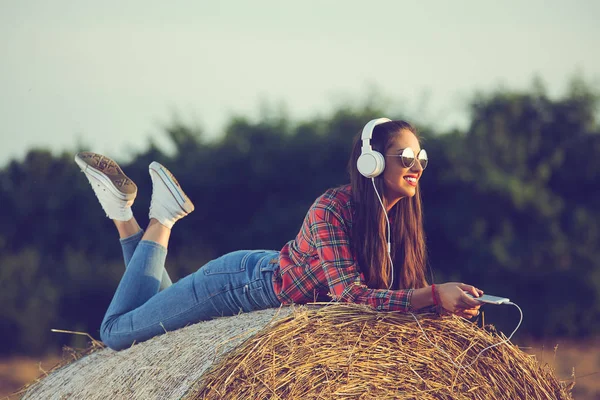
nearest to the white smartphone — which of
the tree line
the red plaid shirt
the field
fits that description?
the red plaid shirt

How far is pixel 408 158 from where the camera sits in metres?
4.07

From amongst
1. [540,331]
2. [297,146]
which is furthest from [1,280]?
[540,331]

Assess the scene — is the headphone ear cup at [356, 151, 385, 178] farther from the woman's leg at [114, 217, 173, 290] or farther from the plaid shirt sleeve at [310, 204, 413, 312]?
the woman's leg at [114, 217, 173, 290]

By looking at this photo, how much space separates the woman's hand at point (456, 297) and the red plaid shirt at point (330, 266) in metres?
0.16

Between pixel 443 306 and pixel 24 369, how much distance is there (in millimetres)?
8728

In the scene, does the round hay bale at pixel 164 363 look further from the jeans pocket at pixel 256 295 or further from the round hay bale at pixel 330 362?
the jeans pocket at pixel 256 295

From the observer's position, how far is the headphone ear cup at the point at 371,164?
157 inches

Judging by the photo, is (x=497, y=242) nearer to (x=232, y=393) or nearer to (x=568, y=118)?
(x=568, y=118)

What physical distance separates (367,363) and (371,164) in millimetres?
899

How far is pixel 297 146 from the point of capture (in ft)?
44.1

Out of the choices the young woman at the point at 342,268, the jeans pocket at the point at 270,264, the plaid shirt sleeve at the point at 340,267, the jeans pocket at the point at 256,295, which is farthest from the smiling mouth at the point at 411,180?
the jeans pocket at the point at 256,295

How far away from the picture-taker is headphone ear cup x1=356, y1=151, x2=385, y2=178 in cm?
399

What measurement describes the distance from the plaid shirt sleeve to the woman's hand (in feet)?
0.63

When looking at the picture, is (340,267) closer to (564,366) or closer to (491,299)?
(491,299)
